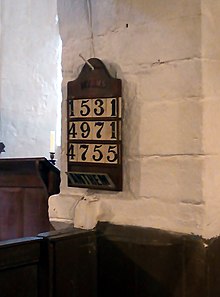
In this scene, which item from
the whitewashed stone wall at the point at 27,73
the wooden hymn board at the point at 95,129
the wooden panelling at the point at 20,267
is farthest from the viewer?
the whitewashed stone wall at the point at 27,73

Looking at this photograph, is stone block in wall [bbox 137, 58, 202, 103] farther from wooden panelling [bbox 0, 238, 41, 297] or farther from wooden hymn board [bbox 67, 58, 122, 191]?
wooden panelling [bbox 0, 238, 41, 297]

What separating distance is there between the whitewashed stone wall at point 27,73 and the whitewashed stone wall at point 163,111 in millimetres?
1428

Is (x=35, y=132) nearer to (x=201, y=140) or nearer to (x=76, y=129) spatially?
(x=76, y=129)

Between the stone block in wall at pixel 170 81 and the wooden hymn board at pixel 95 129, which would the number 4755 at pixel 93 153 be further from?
the stone block in wall at pixel 170 81

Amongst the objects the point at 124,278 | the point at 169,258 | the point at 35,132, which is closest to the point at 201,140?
the point at 169,258

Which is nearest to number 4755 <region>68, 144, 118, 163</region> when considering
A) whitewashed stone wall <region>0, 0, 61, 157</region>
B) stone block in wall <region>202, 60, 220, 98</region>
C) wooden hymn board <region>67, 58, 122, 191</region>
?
wooden hymn board <region>67, 58, 122, 191</region>

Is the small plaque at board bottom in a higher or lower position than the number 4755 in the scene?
lower

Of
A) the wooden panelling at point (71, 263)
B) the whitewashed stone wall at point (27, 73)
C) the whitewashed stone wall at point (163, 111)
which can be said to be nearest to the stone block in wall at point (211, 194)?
the whitewashed stone wall at point (163, 111)

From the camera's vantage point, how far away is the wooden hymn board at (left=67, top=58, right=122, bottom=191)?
118 cm

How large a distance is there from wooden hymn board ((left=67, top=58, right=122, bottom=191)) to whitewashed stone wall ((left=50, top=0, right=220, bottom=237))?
3 cm

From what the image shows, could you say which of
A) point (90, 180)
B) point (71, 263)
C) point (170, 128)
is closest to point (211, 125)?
point (170, 128)

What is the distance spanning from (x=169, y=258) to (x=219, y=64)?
437 millimetres

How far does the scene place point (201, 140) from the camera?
1.09 metres

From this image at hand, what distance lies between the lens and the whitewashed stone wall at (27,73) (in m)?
2.64
